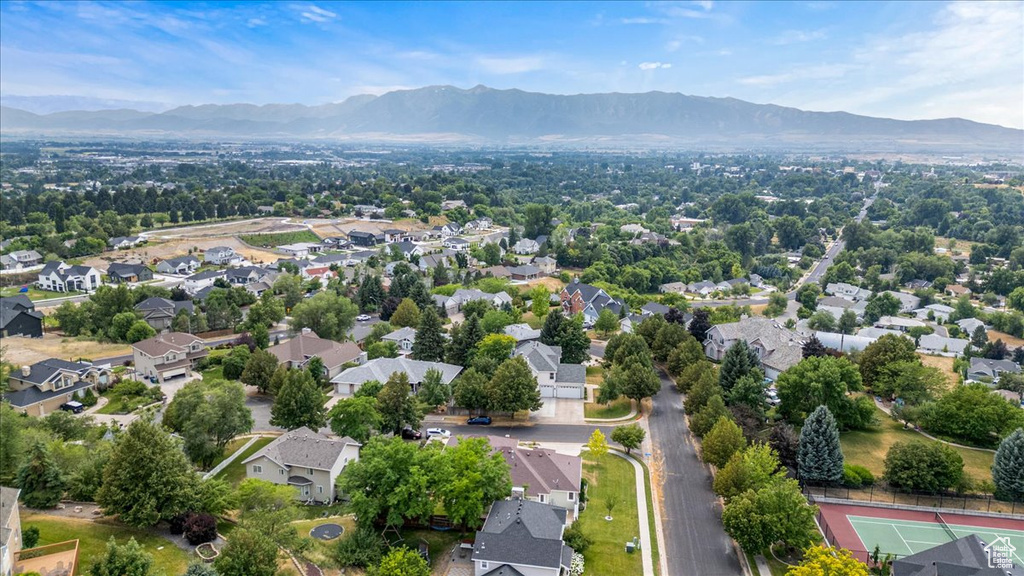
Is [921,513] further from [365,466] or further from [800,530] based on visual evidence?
[365,466]

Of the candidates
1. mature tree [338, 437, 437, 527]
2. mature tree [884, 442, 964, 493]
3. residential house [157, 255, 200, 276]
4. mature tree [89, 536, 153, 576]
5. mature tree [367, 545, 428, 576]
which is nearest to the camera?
mature tree [89, 536, 153, 576]

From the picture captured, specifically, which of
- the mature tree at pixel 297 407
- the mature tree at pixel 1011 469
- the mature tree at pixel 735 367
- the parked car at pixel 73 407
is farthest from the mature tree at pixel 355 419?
the mature tree at pixel 1011 469

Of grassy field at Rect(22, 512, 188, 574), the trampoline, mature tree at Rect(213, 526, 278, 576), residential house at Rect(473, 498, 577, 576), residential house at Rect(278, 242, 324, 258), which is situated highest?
mature tree at Rect(213, 526, 278, 576)

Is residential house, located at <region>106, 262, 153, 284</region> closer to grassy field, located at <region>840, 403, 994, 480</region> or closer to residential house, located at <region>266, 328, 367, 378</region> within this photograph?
residential house, located at <region>266, 328, 367, 378</region>

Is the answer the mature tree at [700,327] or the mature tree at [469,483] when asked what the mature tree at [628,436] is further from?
the mature tree at [700,327]

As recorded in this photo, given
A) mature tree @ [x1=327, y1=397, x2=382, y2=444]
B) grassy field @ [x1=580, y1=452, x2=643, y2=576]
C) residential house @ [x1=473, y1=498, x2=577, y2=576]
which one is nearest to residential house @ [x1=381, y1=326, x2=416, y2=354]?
mature tree @ [x1=327, y1=397, x2=382, y2=444]

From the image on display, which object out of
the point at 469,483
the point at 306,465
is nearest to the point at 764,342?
the point at 469,483
